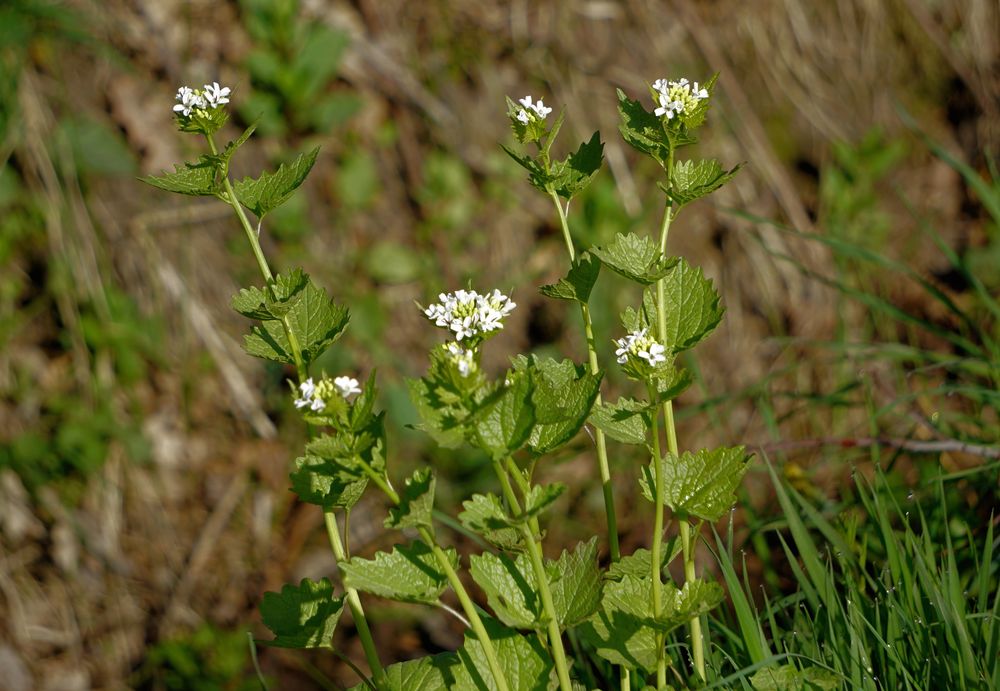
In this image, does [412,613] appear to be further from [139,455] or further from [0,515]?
[0,515]

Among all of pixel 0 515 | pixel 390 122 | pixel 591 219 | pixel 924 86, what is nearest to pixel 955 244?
pixel 924 86

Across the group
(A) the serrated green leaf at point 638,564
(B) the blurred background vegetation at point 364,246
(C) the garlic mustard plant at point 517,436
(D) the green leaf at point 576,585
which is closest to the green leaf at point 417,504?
(C) the garlic mustard plant at point 517,436

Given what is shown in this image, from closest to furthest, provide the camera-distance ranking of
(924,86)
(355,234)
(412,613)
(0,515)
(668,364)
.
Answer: (668,364) < (412,613) < (0,515) < (355,234) < (924,86)

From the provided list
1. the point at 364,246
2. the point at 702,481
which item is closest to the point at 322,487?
the point at 702,481

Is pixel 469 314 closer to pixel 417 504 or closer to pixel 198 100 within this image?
pixel 417 504

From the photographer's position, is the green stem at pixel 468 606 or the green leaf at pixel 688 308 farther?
the green leaf at pixel 688 308

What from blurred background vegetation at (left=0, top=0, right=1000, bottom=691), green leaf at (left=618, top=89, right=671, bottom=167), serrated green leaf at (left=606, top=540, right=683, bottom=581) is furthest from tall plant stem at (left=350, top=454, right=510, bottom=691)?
blurred background vegetation at (left=0, top=0, right=1000, bottom=691)

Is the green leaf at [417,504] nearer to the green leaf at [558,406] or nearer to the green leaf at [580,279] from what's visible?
the green leaf at [558,406]
